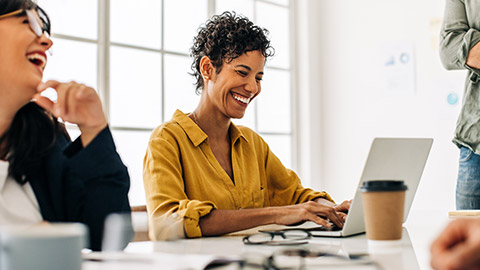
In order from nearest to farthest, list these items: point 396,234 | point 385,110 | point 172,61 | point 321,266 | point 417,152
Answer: point 321,266
point 396,234
point 417,152
point 172,61
point 385,110

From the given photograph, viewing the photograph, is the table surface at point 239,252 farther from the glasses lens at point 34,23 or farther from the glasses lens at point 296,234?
the glasses lens at point 34,23

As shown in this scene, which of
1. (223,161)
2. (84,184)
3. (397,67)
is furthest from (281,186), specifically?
(397,67)

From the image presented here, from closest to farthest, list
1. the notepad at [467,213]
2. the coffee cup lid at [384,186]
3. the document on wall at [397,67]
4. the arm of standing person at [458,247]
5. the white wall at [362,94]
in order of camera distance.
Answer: the arm of standing person at [458,247] < the coffee cup lid at [384,186] < the notepad at [467,213] < the white wall at [362,94] < the document on wall at [397,67]

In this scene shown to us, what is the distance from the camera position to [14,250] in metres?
0.56

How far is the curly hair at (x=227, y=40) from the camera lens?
1823 millimetres

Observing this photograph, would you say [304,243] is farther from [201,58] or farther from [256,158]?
[201,58]

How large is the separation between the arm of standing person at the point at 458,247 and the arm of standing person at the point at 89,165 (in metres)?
0.75

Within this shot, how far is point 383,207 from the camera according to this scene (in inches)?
38.8

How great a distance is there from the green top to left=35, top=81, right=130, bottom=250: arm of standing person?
1231 mm

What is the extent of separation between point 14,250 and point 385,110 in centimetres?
379

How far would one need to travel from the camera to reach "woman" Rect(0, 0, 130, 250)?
3.53 feet

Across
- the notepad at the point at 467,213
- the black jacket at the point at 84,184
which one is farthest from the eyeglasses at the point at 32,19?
the notepad at the point at 467,213

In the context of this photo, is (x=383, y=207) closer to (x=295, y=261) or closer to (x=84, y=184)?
(x=295, y=261)

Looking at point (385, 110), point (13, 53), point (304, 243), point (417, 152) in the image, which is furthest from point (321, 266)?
point (385, 110)
